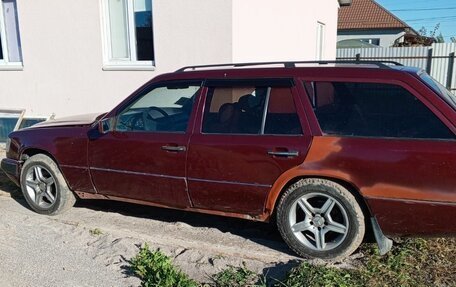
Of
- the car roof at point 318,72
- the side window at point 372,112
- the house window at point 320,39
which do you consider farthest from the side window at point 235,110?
the house window at point 320,39

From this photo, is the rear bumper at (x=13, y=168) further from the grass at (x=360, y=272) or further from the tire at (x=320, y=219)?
the tire at (x=320, y=219)

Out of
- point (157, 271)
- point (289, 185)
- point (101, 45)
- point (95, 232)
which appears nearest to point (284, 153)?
point (289, 185)

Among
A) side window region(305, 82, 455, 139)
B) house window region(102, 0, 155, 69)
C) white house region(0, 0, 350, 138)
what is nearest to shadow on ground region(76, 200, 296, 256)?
side window region(305, 82, 455, 139)

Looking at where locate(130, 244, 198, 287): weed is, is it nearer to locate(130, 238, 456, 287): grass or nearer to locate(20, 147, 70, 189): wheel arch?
locate(130, 238, 456, 287): grass

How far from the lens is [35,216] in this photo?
4992 mm

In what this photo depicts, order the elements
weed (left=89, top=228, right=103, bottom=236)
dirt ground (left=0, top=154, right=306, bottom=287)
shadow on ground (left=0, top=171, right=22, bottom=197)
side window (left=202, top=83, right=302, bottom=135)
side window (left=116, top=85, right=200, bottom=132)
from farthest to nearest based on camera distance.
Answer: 1. shadow on ground (left=0, top=171, right=22, bottom=197)
2. weed (left=89, top=228, right=103, bottom=236)
3. side window (left=116, top=85, right=200, bottom=132)
4. side window (left=202, top=83, right=302, bottom=135)
5. dirt ground (left=0, top=154, right=306, bottom=287)

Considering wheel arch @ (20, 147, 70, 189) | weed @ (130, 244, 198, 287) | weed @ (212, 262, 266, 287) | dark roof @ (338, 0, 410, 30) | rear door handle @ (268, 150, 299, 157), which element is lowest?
weed @ (212, 262, 266, 287)

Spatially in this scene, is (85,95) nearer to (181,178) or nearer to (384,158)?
(181,178)

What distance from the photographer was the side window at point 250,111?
12.3ft

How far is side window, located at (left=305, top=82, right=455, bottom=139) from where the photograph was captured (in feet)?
10.9

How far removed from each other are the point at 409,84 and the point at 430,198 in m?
0.88

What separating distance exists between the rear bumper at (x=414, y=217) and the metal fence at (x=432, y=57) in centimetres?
1330

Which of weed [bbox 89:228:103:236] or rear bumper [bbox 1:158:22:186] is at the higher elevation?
rear bumper [bbox 1:158:22:186]

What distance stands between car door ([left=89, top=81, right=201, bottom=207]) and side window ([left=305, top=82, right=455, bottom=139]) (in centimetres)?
123
